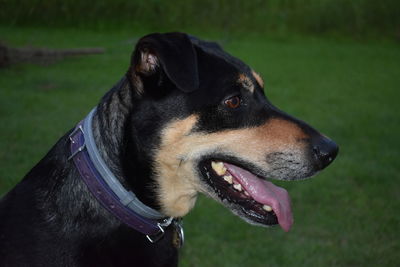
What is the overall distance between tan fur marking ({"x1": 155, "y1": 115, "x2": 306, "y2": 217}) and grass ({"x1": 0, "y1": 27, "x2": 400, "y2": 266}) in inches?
65.7

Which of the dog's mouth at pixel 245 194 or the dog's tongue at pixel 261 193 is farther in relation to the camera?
the dog's tongue at pixel 261 193

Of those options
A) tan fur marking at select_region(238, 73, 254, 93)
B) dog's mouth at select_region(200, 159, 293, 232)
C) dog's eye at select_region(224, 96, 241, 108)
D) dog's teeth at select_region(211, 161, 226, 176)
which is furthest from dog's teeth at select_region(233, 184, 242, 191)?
tan fur marking at select_region(238, 73, 254, 93)

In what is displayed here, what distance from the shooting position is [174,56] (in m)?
2.89

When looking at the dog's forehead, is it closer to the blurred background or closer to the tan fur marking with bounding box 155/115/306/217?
the tan fur marking with bounding box 155/115/306/217

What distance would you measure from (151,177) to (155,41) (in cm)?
78

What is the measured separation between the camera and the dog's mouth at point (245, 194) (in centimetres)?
308

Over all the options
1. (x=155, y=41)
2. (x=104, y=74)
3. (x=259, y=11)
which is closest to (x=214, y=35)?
(x=259, y=11)

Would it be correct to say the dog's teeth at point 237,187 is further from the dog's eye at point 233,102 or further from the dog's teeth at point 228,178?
the dog's eye at point 233,102

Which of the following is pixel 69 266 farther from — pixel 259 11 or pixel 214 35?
pixel 259 11

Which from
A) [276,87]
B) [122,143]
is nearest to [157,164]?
[122,143]

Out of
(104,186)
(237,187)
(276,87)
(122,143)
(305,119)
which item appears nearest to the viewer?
(104,186)

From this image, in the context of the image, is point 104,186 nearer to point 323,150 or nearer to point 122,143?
point 122,143

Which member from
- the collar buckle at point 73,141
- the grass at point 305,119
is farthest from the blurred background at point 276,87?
the collar buckle at point 73,141

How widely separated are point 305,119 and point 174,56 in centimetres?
688
